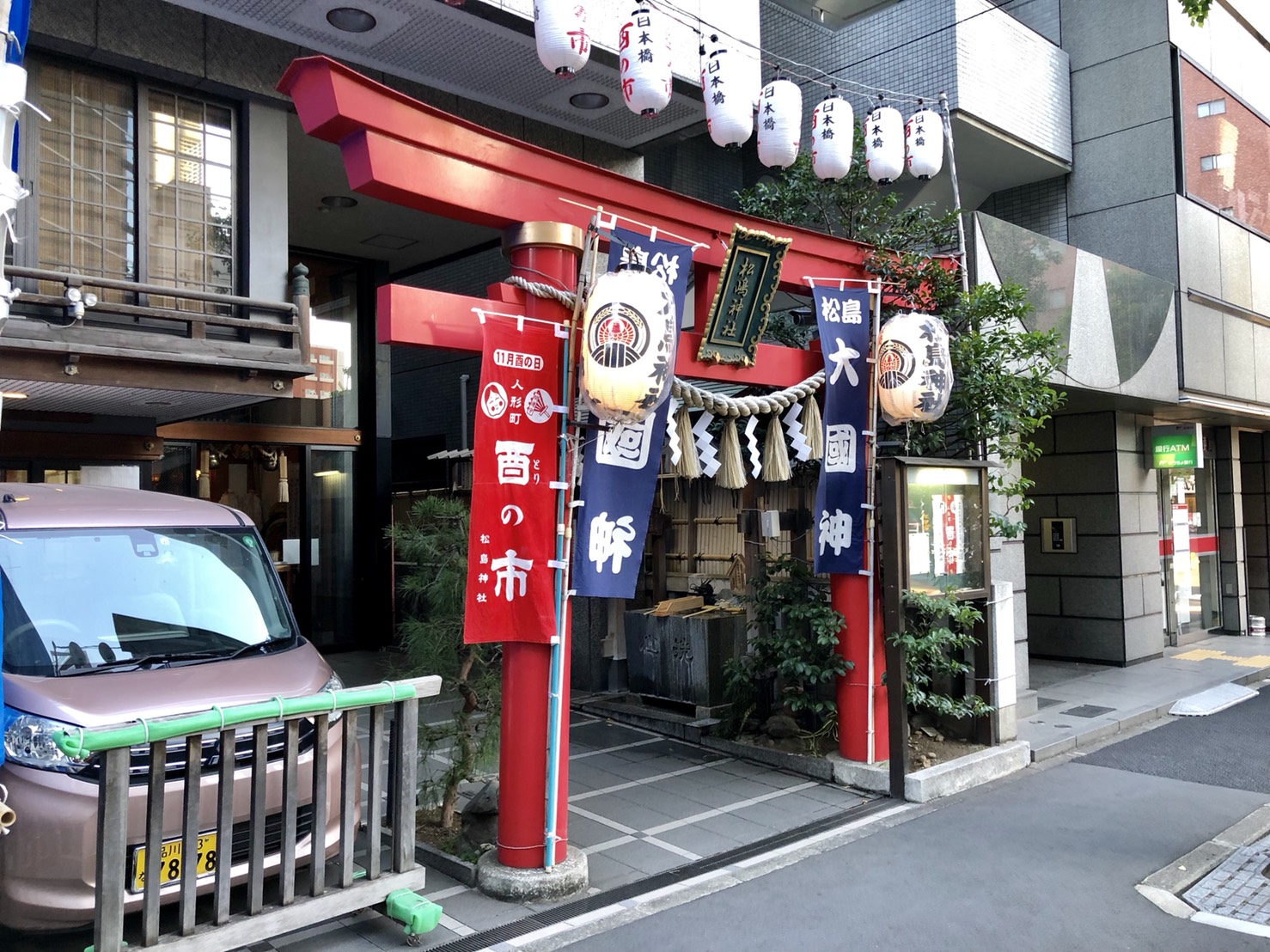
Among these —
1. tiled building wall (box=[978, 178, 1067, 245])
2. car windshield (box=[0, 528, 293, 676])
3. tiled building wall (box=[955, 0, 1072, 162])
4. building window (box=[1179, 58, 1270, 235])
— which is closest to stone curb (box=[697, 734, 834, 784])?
car windshield (box=[0, 528, 293, 676])

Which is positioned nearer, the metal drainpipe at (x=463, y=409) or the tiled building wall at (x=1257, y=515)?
the metal drainpipe at (x=463, y=409)

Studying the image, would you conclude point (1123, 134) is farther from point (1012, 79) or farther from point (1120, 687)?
point (1120, 687)

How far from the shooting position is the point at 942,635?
8250 mm

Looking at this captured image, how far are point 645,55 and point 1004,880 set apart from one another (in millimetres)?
6667

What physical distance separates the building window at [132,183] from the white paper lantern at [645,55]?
4.29 metres

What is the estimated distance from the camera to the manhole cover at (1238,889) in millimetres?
5723

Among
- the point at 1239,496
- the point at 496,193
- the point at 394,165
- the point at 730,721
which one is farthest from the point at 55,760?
the point at 1239,496

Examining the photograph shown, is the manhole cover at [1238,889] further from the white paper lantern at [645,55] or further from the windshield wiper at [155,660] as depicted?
the white paper lantern at [645,55]

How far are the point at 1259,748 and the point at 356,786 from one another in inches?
368

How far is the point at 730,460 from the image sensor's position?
754cm

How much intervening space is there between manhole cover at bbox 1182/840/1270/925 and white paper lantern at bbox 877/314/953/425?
4076mm

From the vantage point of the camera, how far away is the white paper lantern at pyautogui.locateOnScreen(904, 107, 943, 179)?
9.82 metres

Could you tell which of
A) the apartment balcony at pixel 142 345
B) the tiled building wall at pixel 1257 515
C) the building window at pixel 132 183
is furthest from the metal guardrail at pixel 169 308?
the tiled building wall at pixel 1257 515

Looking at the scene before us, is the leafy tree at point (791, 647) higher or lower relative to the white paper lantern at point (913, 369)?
lower
